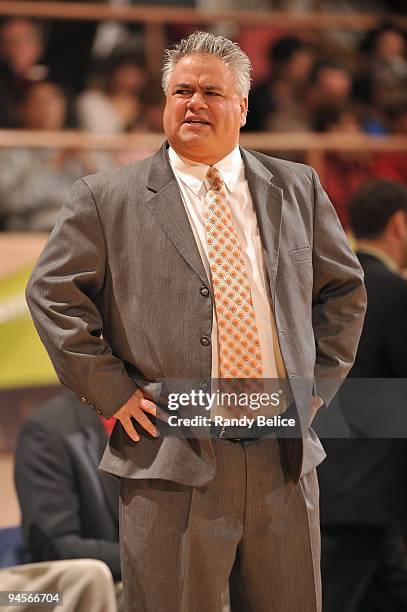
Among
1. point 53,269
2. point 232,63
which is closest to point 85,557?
point 53,269

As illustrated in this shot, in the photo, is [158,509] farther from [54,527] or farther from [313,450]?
[54,527]

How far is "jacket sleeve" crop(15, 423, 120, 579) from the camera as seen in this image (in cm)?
245

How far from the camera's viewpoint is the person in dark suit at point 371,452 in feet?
7.58

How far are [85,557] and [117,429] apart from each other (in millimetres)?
831

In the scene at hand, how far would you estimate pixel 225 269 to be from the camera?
1.69 m

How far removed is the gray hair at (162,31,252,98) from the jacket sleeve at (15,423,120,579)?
120 centimetres

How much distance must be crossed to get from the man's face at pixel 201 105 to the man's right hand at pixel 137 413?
1.49ft

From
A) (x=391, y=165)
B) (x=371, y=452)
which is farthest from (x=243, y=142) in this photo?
(x=371, y=452)

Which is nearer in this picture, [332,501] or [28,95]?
[332,501]

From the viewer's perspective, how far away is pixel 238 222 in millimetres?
1743

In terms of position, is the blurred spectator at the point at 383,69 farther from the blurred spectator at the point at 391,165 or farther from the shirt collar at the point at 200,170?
the shirt collar at the point at 200,170

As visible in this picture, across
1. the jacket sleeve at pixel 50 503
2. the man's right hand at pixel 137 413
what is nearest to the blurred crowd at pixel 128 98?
the jacket sleeve at pixel 50 503

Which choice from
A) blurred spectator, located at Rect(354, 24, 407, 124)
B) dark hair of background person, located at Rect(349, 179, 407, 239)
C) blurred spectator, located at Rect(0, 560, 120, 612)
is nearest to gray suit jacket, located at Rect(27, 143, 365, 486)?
blurred spectator, located at Rect(0, 560, 120, 612)

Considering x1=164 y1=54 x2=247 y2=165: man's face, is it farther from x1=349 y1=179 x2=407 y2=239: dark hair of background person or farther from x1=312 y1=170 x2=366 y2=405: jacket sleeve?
x1=349 y1=179 x2=407 y2=239: dark hair of background person
